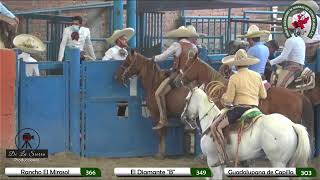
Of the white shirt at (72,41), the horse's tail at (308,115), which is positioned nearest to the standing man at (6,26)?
the white shirt at (72,41)

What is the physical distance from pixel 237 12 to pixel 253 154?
51.0 ft

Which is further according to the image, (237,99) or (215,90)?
(215,90)

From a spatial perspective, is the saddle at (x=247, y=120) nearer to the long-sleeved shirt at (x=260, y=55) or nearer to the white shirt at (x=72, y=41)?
the long-sleeved shirt at (x=260, y=55)

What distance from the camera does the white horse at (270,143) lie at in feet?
27.1

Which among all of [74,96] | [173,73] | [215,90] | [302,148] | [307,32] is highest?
[307,32]

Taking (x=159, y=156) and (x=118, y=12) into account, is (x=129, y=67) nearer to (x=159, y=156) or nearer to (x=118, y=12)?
(x=159, y=156)

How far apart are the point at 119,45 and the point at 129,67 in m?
1.30

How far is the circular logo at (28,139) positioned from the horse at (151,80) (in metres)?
1.62

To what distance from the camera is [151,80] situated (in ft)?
37.5

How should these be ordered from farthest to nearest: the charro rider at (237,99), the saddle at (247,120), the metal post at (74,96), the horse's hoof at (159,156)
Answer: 1. the horse's hoof at (159,156)
2. the metal post at (74,96)
3. the charro rider at (237,99)
4. the saddle at (247,120)

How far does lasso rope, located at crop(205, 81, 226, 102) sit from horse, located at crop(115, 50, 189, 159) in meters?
1.18

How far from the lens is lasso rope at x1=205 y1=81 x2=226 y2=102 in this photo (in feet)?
32.5

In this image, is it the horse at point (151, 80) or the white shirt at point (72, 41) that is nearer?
the horse at point (151, 80)

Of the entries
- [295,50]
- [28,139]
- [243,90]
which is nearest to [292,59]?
[295,50]
